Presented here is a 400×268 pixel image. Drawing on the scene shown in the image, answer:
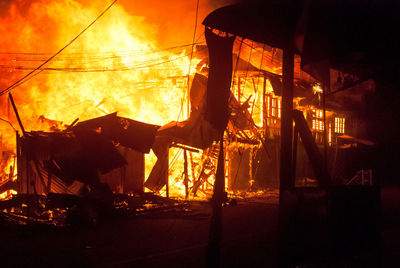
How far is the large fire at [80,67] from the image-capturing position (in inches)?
839

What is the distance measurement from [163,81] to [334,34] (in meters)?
15.3

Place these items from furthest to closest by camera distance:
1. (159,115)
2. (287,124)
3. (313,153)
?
(159,115)
(287,124)
(313,153)

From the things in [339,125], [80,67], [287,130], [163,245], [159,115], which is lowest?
[163,245]

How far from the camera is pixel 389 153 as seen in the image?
23.0 metres

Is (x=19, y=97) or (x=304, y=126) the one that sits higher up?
(x=19, y=97)

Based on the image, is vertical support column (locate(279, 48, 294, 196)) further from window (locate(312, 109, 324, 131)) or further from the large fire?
window (locate(312, 109, 324, 131))

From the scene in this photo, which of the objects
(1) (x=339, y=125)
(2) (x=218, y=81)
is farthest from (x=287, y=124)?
(1) (x=339, y=125)

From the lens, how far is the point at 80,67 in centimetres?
2331

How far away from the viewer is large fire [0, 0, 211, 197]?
21312 mm

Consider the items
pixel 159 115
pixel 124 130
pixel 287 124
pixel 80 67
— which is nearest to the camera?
pixel 287 124

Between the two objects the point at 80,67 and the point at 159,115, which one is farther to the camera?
the point at 80,67

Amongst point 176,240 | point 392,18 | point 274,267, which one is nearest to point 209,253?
point 274,267

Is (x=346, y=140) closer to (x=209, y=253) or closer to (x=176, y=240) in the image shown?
(x=176, y=240)

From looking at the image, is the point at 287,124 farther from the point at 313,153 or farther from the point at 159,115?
the point at 159,115
